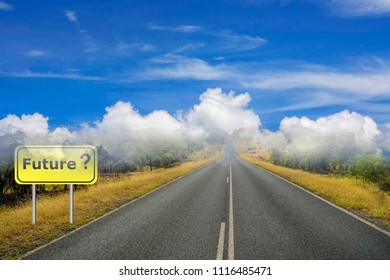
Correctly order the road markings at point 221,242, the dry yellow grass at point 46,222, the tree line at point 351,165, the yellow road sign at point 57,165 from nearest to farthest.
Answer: the road markings at point 221,242, the dry yellow grass at point 46,222, the yellow road sign at point 57,165, the tree line at point 351,165

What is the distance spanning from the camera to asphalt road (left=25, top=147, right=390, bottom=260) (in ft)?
22.9

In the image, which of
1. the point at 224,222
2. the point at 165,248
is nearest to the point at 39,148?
the point at 165,248

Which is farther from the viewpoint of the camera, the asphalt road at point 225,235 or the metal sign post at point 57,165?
the metal sign post at point 57,165

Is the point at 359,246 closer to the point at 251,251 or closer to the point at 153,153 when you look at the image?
the point at 251,251

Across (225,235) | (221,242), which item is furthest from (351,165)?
(221,242)

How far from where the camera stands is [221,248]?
7348mm

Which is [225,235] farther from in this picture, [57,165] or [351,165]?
[351,165]

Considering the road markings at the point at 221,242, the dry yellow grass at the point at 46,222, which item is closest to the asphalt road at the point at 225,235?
the road markings at the point at 221,242

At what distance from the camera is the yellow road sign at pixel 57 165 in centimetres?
1018

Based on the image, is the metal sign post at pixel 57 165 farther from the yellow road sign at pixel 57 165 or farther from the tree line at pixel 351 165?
the tree line at pixel 351 165

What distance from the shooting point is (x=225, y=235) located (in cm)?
855

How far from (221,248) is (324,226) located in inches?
141

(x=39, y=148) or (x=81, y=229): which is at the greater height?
(x=39, y=148)

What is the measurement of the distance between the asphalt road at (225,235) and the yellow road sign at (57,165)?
1557 mm
